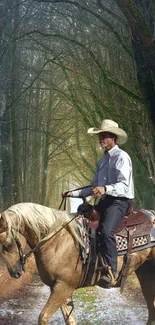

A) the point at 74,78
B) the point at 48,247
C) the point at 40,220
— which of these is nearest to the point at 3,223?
the point at 40,220

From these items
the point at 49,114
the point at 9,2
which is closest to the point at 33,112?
the point at 49,114

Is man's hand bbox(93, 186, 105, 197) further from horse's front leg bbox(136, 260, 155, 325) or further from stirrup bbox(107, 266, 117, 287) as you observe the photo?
horse's front leg bbox(136, 260, 155, 325)

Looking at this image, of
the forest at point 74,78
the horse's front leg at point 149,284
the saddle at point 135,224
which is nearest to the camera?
the saddle at point 135,224

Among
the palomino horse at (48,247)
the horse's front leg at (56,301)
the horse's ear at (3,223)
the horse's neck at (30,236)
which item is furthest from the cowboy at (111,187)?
the horse's ear at (3,223)

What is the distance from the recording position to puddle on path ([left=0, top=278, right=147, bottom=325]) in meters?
8.27

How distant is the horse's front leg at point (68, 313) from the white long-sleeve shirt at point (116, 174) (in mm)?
1389

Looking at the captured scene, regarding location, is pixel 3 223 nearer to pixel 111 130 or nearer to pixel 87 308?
pixel 111 130

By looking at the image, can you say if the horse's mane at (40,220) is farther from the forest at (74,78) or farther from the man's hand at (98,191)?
the forest at (74,78)

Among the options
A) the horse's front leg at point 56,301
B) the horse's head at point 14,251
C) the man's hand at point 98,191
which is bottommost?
the horse's front leg at point 56,301

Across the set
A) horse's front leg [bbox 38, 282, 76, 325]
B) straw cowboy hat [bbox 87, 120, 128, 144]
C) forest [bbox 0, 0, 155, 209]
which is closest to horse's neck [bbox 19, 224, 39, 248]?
horse's front leg [bbox 38, 282, 76, 325]

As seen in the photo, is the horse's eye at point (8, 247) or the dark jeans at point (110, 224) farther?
the dark jeans at point (110, 224)

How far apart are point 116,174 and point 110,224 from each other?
0.62m

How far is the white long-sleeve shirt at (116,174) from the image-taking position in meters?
5.83

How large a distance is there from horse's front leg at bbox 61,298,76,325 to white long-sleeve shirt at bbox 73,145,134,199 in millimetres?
1389
